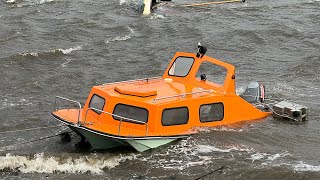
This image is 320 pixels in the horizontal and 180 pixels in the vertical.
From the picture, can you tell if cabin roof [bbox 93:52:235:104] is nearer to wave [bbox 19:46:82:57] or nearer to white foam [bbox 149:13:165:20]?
wave [bbox 19:46:82:57]

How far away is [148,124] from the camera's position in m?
16.8

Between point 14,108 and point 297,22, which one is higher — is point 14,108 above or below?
below

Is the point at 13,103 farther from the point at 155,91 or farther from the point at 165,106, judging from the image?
the point at 165,106

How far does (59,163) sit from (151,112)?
3.03 meters

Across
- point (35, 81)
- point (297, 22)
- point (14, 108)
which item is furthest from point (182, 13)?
point (14, 108)

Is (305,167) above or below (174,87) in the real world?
below

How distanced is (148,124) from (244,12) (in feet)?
79.6

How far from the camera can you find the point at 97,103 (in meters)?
17.6

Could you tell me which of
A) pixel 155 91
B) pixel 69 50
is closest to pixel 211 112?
pixel 155 91

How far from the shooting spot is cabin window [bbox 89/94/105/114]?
17375 millimetres

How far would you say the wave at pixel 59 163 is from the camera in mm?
16344

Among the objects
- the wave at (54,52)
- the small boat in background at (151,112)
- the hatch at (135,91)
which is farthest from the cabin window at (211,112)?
the wave at (54,52)

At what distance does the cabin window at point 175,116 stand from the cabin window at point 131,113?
0.59 metres

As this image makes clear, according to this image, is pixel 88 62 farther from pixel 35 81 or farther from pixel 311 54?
pixel 311 54
